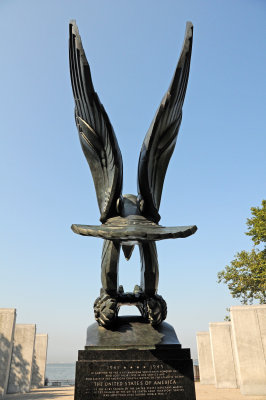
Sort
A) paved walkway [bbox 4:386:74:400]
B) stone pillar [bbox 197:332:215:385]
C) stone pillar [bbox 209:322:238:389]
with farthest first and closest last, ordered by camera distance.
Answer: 1. stone pillar [bbox 197:332:215:385]
2. stone pillar [bbox 209:322:238:389]
3. paved walkway [bbox 4:386:74:400]

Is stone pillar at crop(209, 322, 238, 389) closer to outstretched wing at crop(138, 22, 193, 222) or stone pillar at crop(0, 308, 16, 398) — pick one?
stone pillar at crop(0, 308, 16, 398)

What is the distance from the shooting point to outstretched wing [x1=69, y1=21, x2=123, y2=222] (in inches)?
201

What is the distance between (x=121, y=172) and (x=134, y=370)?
3.10 meters

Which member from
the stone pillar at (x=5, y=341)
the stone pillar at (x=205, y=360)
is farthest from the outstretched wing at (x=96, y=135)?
the stone pillar at (x=205, y=360)

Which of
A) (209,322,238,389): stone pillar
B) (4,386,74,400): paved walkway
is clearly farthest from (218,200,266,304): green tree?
(4,386,74,400): paved walkway

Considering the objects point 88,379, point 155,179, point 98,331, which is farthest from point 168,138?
point 88,379

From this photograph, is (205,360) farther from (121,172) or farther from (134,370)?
(121,172)

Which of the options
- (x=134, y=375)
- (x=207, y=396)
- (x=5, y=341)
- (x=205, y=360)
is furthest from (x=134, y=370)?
(x=205, y=360)

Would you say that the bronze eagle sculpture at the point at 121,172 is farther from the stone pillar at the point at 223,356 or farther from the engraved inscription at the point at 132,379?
the stone pillar at the point at 223,356

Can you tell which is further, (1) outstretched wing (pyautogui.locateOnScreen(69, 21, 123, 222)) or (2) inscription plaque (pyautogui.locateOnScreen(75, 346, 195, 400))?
(1) outstretched wing (pyautogui.locateOnScreen(69, 21, 123, 222))

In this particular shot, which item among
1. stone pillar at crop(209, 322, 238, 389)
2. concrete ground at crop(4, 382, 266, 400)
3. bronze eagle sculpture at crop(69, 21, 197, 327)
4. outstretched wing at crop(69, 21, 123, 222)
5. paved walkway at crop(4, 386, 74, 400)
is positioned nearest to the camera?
bronze eagle sculpture at crop(69, 21, 197, 327)

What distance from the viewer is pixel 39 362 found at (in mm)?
24875

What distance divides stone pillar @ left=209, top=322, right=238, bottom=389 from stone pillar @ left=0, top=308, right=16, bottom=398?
1107 cm

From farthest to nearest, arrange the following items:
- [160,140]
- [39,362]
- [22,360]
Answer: [39,362], [22,360], [160,140]
